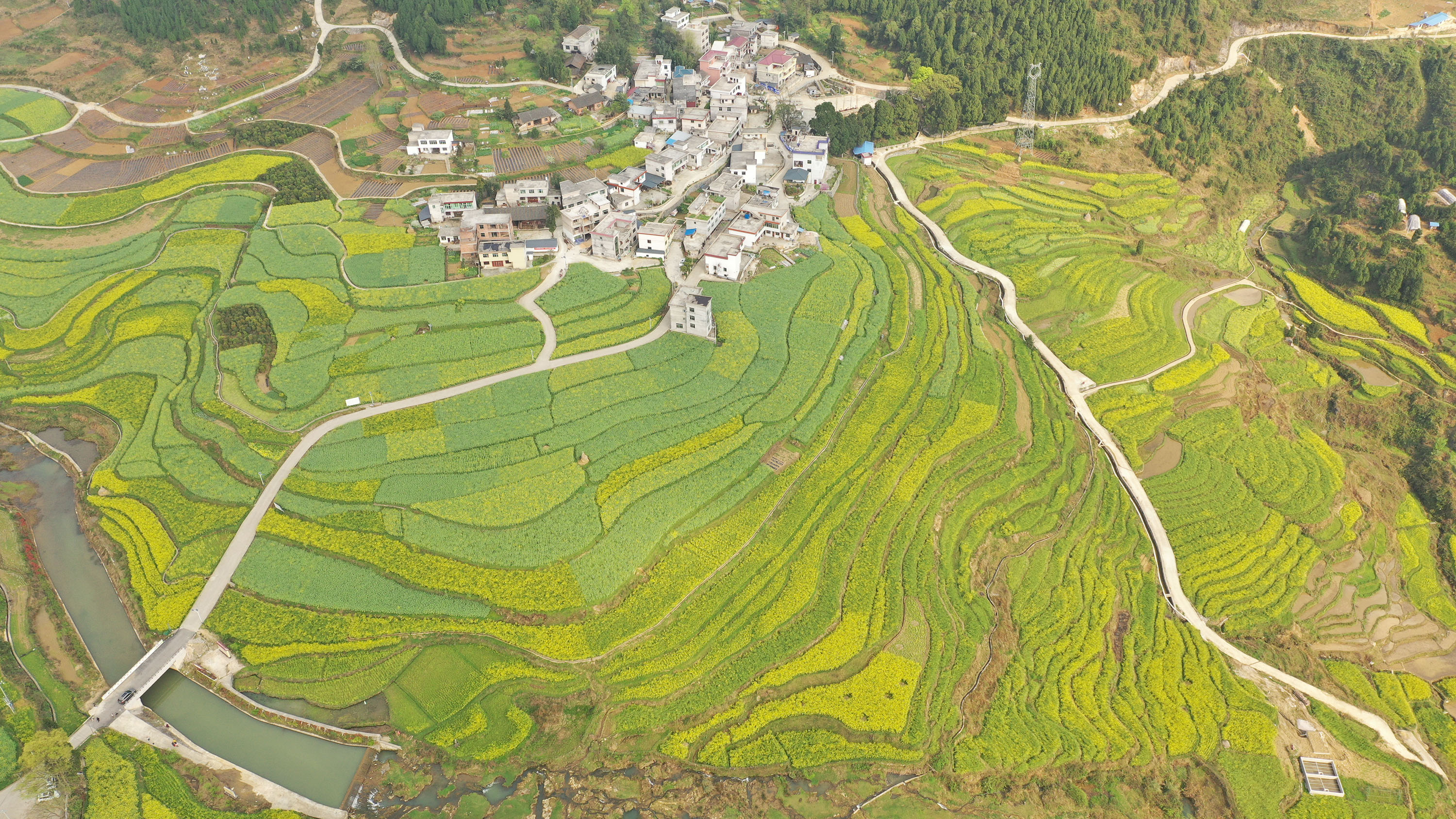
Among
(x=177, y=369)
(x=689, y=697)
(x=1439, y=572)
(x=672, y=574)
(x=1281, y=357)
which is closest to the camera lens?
(x=689, y=697)

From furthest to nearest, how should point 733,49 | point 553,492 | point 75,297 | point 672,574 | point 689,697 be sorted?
point 733,49 < point 75,297 < point 553,492 < point 672,574 < point 689,697

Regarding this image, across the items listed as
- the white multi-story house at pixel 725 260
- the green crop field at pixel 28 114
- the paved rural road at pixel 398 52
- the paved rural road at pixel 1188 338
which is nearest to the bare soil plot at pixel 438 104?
the paved rural road at pixel 398 52

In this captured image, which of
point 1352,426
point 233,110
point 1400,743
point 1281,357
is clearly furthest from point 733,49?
point 1400,743

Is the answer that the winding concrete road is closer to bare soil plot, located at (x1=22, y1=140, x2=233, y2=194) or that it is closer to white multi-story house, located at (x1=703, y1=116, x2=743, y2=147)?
bare soil plot, located at (x1=22, y1=140, x2=233, y2=194)

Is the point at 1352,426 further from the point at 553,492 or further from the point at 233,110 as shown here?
the point at 233,110

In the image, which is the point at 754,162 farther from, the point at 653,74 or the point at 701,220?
the point at 653,74

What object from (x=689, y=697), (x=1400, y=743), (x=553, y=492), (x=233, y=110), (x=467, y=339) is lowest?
(x=1400, y=743)

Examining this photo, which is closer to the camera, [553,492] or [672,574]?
[672,574]
